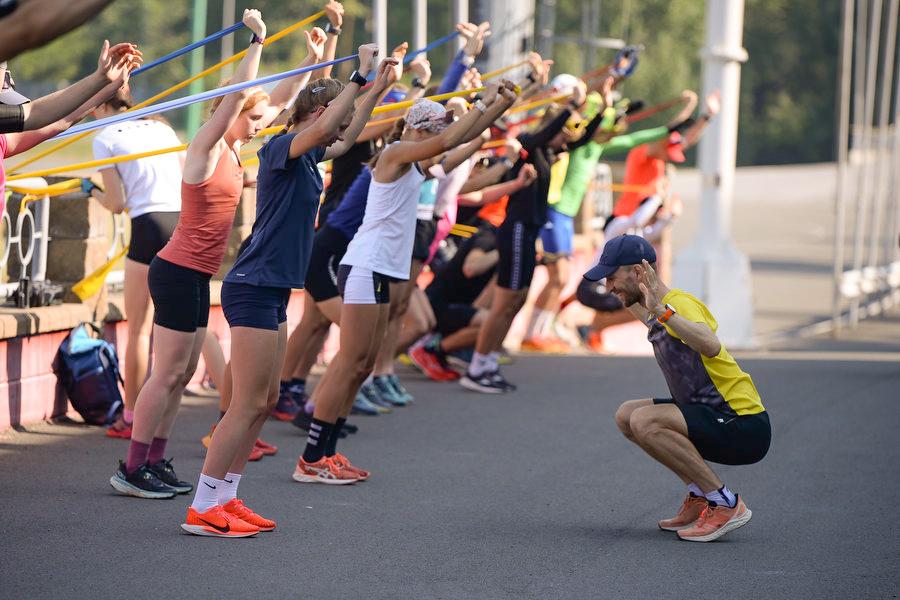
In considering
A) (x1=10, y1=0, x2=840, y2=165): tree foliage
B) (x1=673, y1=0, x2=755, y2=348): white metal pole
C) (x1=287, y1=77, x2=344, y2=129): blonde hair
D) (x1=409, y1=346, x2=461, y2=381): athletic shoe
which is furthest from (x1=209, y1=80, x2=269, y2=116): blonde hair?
(x1=10, y1=0, x2=840, y2=165): tree foliage

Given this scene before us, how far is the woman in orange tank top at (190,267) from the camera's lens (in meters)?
5.19

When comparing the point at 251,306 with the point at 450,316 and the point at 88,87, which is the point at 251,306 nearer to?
the point at 88,87

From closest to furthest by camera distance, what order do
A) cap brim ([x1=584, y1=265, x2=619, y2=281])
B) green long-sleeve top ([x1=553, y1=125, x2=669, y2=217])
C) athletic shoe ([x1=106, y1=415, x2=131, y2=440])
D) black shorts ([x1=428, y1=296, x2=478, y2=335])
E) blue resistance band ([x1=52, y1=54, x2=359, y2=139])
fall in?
1. blue resistance band ([x1=52, y1=54, x2=359, y2=139])
2. cap brim ([x1=584, y1=265, x2=619, y2=281])
3. athletic shoe ([x1=106, y1=415, x2=131, y2=440])
4. black shorts ([x1=428, y1=296, x2=478, y2=335])
5. green long-sleeve top ([x1=553, y1=125, x2=669, y2=217])

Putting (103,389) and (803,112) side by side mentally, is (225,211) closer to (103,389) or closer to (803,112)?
(103,389)

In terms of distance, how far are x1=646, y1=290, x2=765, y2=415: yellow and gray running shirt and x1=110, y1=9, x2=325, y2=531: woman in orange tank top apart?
1956 mm

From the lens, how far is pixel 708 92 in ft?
44.2

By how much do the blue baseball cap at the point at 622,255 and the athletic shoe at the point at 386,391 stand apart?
3492 mm

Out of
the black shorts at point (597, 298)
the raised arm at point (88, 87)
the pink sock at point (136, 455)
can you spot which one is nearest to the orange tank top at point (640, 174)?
the black shorts at point (597, 298)

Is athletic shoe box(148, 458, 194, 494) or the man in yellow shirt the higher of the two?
the man in yellow shirt

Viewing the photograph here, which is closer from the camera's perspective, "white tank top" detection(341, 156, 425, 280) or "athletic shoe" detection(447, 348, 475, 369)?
"white tank top" detection(341, 156, 425, 280)

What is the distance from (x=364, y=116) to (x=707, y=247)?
352 inches

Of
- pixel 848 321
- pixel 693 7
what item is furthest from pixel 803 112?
pixel 848 321

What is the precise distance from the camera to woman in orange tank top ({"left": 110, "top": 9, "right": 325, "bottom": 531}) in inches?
204

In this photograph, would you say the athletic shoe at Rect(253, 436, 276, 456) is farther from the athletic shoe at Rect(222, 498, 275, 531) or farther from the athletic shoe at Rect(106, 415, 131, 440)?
the athletic shoe at Rect(222, 498, 275, 531)
